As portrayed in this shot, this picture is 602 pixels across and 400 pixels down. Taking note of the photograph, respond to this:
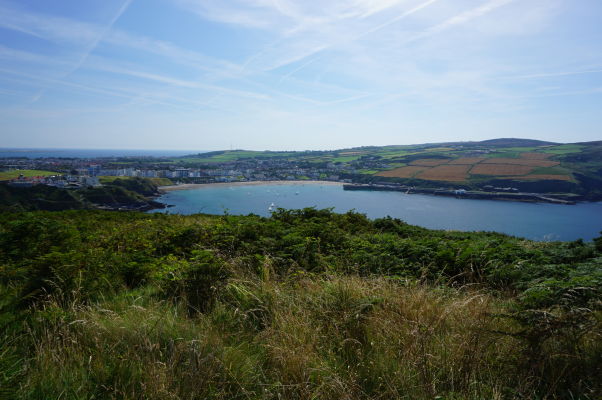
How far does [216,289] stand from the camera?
3.86 m

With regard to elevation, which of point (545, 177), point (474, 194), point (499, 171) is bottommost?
point (474, 194)

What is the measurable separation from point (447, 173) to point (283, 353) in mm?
104048

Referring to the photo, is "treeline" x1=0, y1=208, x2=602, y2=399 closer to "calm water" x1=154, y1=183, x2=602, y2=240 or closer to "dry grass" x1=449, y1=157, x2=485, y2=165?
"calm water" x1=154, y1=183, x2=602, y2=240

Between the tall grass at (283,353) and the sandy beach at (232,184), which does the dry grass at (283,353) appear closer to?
the tall grass at (283,353)

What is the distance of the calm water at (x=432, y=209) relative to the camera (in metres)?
47.1

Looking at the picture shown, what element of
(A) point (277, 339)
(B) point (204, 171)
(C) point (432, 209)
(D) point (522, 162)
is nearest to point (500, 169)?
(D) point (522, 162)

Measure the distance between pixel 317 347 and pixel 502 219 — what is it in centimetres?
6377

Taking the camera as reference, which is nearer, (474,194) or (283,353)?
(283,353)

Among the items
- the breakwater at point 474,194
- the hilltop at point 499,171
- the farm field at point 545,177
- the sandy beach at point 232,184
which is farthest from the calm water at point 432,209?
the farm field at point 545,177

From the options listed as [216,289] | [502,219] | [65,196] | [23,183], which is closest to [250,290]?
[216,289]

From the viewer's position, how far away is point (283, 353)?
2520 millimetres

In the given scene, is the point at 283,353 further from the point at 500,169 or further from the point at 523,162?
the point at 523,162

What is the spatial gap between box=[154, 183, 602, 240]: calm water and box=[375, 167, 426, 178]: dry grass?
18.4m

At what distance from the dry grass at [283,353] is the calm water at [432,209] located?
36361 millimetres
